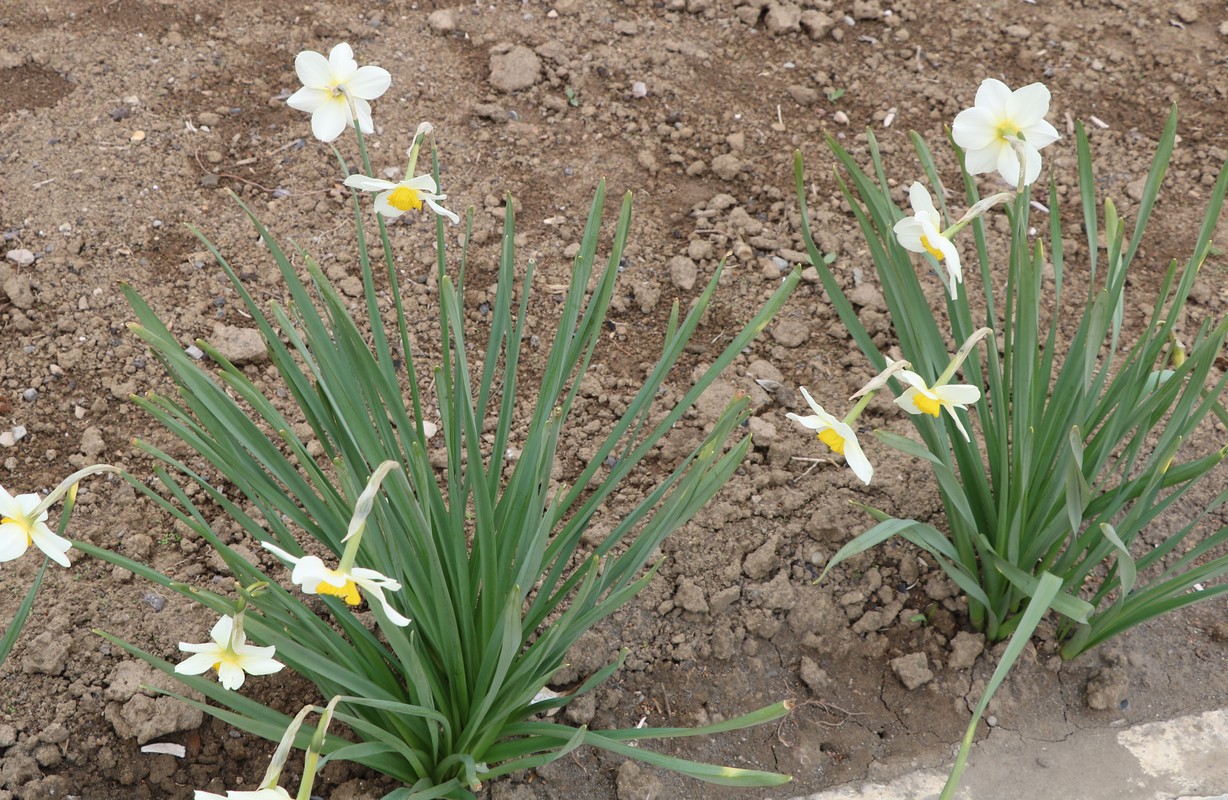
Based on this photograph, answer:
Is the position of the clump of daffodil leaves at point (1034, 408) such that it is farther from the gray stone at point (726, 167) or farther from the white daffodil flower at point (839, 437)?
the gray stone at point (726, 167)

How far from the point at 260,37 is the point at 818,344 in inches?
74.4

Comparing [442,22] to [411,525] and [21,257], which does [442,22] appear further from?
[411,525]

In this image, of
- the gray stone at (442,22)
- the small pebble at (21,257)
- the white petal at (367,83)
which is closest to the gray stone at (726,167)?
the gray stone at (442,22)

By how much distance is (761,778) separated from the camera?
1401 mm

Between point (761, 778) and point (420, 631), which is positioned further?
point (420, 631)

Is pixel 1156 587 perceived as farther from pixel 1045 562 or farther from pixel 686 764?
pixel 686 764

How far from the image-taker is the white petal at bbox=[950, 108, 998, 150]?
1.51 m

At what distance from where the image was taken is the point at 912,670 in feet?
6.51

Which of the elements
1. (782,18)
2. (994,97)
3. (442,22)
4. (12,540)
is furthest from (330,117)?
(782,18)

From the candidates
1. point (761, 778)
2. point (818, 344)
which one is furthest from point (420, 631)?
point (818, 344)

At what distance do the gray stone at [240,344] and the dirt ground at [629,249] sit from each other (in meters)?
0.03

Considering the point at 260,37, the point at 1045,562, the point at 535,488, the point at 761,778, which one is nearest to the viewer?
the point at 761,778

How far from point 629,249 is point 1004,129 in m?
1.32

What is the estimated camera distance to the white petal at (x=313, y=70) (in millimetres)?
1472
